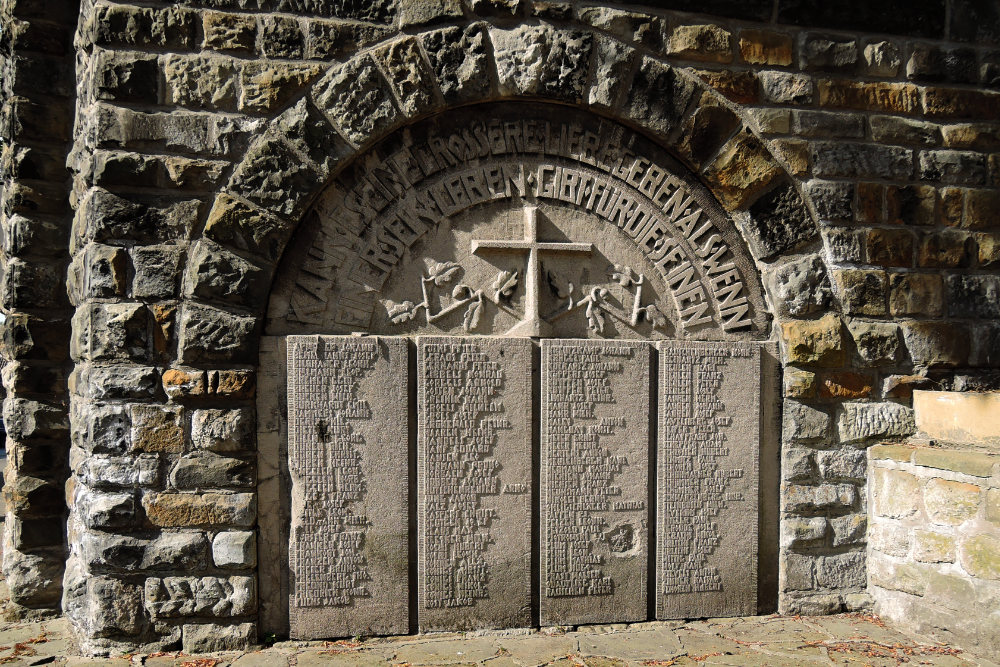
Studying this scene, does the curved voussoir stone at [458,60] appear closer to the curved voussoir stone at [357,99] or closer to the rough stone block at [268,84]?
the curved voussoir stone at [357,99]

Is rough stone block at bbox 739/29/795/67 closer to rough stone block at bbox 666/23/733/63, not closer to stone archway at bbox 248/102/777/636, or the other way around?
rough stone block at bbox 666/23/733/63

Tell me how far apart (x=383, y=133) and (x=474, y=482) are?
1626 mm

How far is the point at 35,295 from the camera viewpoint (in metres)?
3.43

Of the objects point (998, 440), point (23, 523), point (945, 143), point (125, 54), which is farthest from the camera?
point (945, 143)

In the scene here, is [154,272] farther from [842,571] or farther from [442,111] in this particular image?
[842,571]

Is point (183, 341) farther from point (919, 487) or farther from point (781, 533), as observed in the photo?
point (919, 487)

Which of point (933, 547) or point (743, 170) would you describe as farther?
point (743, 170)

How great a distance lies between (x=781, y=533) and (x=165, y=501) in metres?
2.87

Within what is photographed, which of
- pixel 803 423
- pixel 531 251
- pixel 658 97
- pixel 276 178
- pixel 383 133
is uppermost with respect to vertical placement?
pixel 658 97

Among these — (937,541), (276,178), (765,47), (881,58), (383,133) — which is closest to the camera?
(276,178)

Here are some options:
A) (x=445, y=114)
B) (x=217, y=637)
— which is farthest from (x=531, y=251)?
(x=217, y=637)

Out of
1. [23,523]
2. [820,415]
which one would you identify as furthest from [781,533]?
[23,523]

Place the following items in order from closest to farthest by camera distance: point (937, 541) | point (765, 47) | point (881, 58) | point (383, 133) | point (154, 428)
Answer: point (154, 428) < point (383, 133) < point (937, 541) < point (765, 47) < point (881, 58)

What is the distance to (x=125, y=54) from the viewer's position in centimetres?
295
